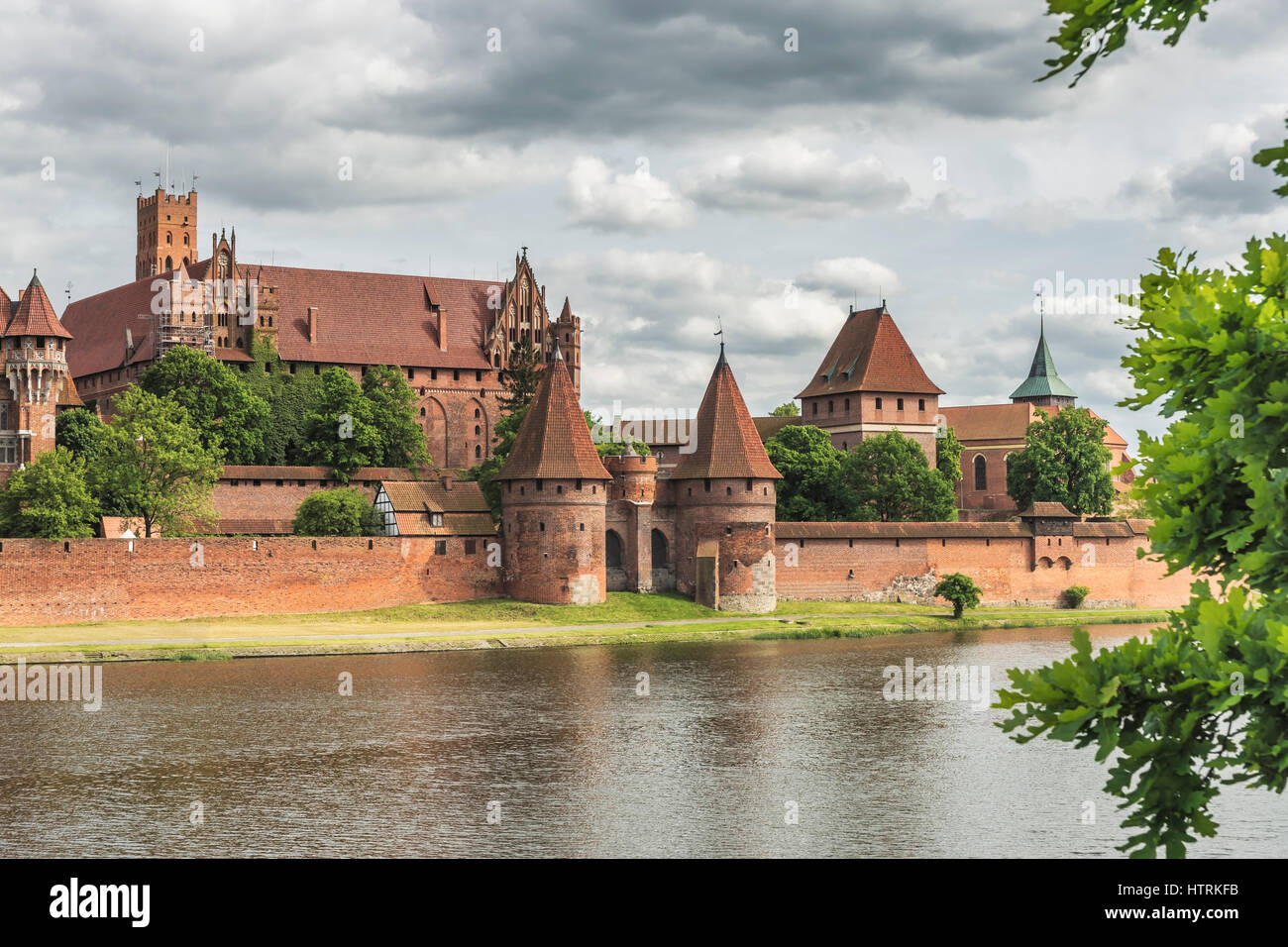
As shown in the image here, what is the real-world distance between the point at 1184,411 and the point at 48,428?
50184 millimetres

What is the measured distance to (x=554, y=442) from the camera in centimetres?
4528

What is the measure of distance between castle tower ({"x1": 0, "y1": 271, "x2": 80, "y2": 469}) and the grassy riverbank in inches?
618

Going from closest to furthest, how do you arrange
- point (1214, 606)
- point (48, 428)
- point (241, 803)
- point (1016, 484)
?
point (1214, 606), point (241, 803), point (48, 428), point (1016, 484)

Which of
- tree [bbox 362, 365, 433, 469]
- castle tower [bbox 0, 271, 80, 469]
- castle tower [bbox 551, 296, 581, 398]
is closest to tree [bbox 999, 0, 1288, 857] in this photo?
castle tower [bbox 0, 271, 80, 469]

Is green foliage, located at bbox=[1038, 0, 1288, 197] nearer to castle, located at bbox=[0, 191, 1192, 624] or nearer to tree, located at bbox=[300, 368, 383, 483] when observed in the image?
castle, located at bbox=[0, 191, 1192, 624]

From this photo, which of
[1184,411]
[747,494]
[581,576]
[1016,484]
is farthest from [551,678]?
[1016,484]

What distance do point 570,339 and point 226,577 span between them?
3175cm

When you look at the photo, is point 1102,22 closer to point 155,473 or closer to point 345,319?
point 155,473

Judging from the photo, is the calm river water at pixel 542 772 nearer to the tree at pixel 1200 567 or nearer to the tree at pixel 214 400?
the tree at pixel 1200 567

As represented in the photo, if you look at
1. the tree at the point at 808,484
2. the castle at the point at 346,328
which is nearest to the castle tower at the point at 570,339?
the castle at the point at 346,328

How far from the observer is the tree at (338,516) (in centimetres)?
4712

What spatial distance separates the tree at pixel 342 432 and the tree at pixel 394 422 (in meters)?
0.38
